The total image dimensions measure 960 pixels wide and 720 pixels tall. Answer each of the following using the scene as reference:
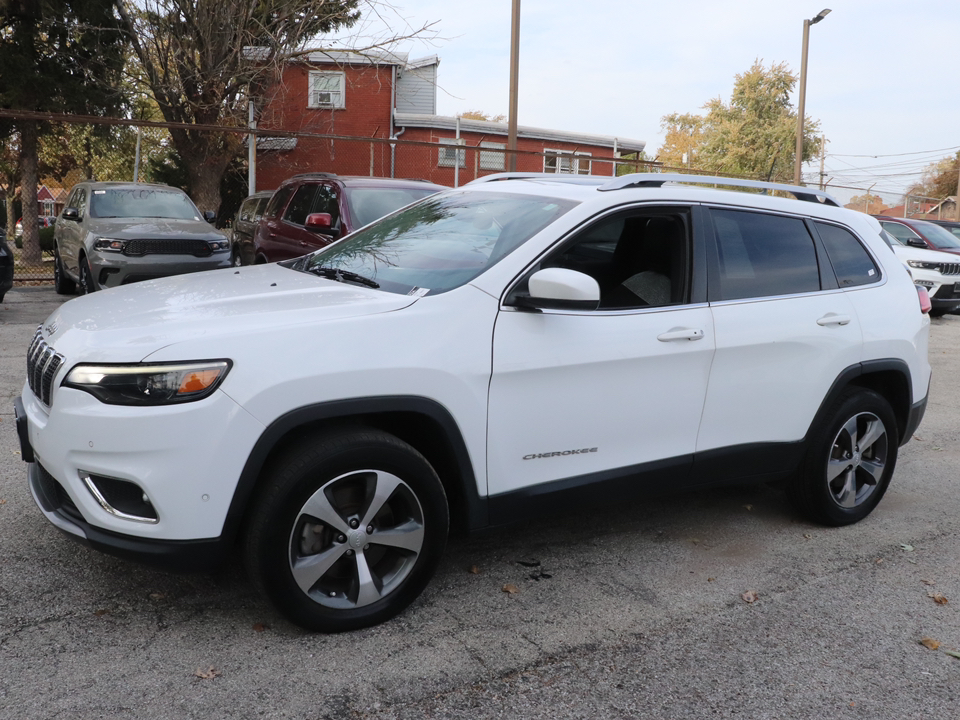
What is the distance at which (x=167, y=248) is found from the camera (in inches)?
451

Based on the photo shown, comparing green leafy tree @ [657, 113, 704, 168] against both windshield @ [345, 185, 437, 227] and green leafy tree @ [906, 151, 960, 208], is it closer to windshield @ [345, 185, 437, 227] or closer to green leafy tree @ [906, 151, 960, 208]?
green leafy tree @ [906, 151, 960, 208]

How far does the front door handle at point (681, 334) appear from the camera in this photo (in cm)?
381

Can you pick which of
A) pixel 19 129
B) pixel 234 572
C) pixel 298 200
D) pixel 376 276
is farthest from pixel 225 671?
pixel 19 129

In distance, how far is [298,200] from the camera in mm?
10234

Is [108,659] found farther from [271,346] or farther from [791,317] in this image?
[791,317]

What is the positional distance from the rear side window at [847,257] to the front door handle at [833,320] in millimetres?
211

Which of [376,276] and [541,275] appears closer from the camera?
[541,275]

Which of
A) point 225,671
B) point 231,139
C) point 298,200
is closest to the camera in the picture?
point 225,671

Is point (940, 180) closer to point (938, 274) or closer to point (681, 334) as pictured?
point (938, 274)

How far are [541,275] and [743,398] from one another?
1336 mm

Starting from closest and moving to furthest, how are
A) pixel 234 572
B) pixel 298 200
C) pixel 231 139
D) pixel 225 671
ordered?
pixel 225 671 → pixel 234 572 → pixel 298 200 → pixel 231 139

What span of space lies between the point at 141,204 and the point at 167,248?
157 centimetres

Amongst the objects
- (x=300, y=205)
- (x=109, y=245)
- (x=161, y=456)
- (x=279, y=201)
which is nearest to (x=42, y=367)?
(x=161, y=456)

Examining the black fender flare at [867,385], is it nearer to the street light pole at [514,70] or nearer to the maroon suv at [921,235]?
the street light pole at [514,70]
